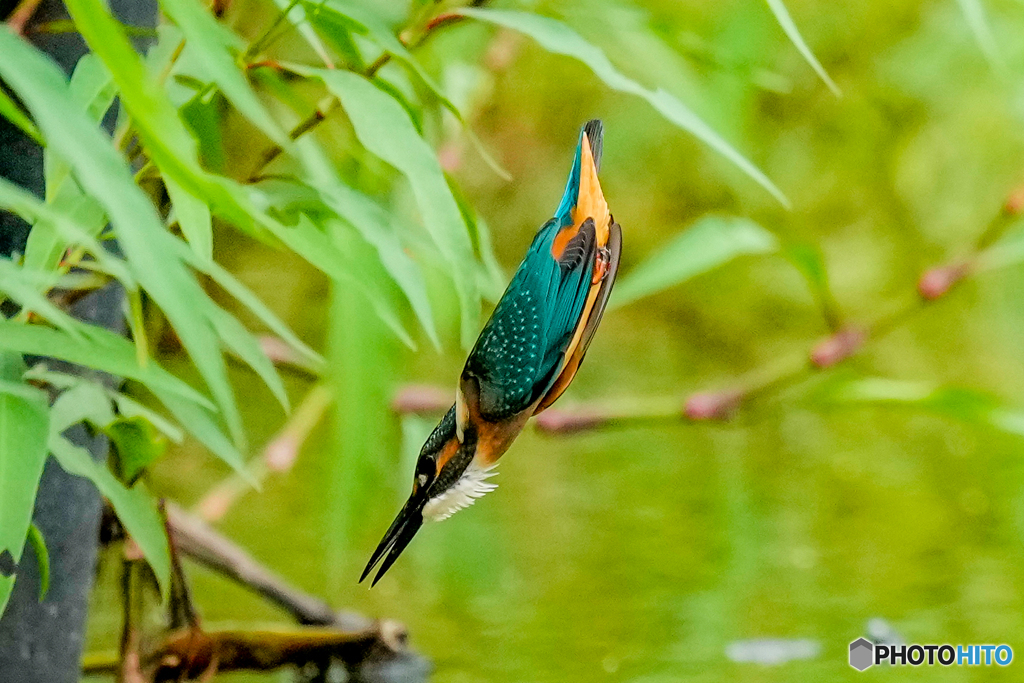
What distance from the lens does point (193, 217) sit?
11.2 inches

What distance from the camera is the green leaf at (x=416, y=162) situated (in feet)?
0.93

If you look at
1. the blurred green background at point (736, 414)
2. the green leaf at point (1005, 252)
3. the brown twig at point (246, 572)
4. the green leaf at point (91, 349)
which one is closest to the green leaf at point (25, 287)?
the green leaf at point (91, 349)

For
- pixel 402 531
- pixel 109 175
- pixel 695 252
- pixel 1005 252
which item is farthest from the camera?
pixel 1005 252

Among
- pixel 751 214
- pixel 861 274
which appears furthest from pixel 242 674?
pixel 861 274

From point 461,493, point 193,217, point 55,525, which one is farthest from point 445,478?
point 55,525

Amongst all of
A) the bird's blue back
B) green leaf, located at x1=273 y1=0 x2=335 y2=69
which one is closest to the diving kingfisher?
the bird's blue back

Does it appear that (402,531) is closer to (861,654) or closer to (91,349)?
(91,349)

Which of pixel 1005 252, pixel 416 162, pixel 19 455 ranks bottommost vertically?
pixel 19 455

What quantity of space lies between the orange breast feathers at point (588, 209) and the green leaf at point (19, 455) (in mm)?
153

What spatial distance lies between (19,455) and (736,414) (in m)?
0.45

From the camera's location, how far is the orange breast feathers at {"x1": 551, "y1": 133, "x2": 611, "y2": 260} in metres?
0.28

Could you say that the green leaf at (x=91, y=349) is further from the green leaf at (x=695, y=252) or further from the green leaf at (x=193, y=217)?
the green leaf at (x=695, y=252)

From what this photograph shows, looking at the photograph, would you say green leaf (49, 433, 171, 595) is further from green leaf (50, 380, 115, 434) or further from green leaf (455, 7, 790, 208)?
green leaf (455, 7, 790, 208)

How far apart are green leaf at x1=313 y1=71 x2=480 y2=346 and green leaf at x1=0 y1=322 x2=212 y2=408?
0.27 ft
